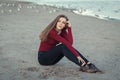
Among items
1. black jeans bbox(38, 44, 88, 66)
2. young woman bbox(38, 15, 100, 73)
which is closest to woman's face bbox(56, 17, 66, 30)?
young woman bbox(38, 15, 100, 73)

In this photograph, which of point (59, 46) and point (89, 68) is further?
point (59, 46)

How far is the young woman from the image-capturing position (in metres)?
7.77

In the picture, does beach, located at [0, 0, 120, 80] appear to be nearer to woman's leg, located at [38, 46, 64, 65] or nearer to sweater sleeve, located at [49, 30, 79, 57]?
woman's leg, located at [38, 46, 64, 65]

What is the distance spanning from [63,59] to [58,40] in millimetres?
1305

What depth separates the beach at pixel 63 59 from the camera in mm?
7593

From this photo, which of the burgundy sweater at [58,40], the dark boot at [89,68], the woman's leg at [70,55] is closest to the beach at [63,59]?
the dark boot at [89,68]

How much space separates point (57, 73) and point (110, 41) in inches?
179

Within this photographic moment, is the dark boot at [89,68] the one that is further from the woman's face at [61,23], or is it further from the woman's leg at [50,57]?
the woman's face at [61,23]

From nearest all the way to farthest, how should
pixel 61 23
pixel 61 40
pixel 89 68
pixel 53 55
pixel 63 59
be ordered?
pixel 89 68 → pixel 61 40 → pixel 61 23 → pixel 53 55 → pixel 63 59

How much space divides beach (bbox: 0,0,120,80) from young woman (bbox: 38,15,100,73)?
0.15 metres

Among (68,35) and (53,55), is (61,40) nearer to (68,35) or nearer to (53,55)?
(68,35)

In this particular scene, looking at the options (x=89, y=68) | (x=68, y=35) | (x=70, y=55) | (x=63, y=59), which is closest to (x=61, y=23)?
(x=68, y=35)

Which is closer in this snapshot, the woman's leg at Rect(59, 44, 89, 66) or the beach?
the beach

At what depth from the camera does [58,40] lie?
7.89 metres
